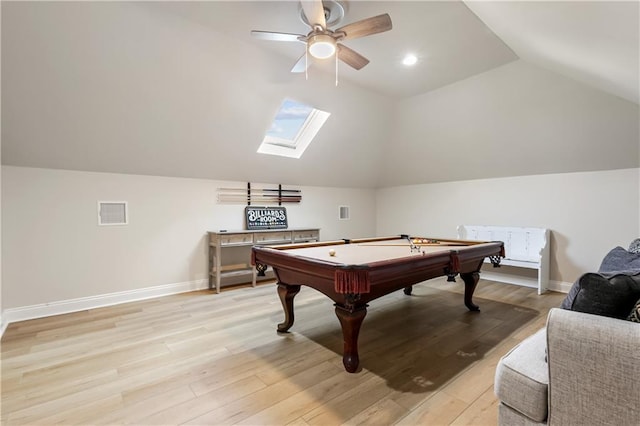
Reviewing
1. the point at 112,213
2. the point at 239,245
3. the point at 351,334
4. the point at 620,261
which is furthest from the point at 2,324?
the point at 620,261

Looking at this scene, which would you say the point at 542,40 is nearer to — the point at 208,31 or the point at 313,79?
the point at 313,79

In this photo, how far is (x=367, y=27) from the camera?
223 centimetres

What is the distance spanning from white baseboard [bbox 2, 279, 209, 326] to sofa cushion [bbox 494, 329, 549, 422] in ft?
13.1

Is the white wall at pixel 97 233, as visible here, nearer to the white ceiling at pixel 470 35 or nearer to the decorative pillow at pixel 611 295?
the white ceiling at pixel 470 35

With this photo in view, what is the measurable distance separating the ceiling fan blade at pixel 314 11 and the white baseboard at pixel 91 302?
3696 millimetres

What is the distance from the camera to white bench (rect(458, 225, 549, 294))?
429cm

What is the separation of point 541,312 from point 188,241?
4516 mm

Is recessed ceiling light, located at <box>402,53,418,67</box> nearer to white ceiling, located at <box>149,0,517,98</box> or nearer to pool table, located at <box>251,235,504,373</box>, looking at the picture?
white ceiling, located at <box>149,0,517,98</box>

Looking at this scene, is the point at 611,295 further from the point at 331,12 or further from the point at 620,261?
the point at 331,12

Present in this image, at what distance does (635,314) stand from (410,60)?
10.1 ft

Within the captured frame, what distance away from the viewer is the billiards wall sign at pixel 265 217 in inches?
194

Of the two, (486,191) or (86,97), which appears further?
(486,191)

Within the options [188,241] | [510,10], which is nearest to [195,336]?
[188,241]

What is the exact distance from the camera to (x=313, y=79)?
152 inches
